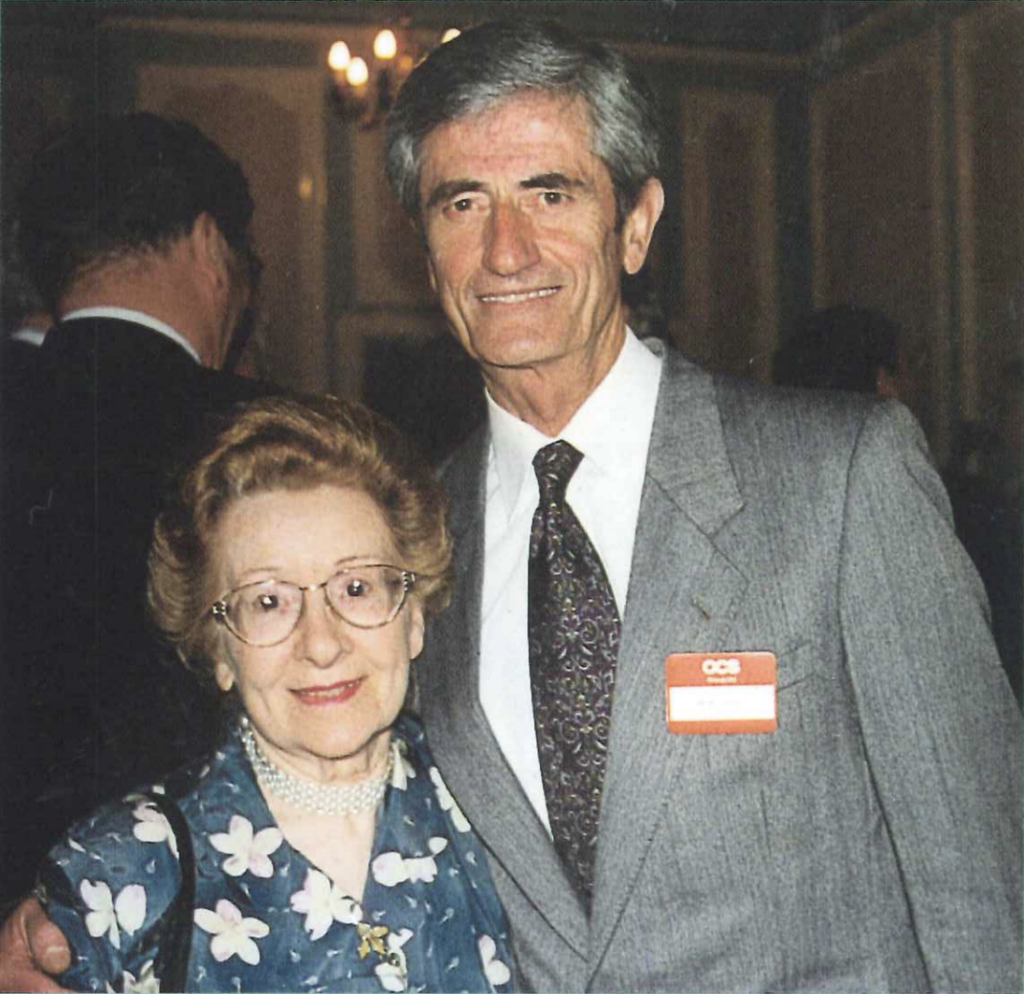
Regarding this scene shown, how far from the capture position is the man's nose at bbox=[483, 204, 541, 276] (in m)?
1.75

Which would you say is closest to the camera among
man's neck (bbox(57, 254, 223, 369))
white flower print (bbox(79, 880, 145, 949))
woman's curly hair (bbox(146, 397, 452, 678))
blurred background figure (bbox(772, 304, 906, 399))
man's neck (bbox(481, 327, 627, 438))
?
white flower print (bbox(79, 880, 145, 949))

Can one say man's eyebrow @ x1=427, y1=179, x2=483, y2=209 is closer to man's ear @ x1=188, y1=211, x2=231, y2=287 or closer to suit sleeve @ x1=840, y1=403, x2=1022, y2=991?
man's ear @ x1=188, y1=211, x2=231, y2=287

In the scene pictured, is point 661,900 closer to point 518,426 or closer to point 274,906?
point 274,906

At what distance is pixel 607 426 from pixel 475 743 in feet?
1.70

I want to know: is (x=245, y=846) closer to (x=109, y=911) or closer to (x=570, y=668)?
(x=109, y=911)

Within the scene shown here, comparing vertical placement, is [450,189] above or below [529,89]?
below

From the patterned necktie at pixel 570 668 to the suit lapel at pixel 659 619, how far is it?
0.16ft

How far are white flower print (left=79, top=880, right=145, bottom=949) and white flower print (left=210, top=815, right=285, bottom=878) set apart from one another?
0.13 meters

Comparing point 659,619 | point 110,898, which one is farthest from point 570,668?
point 110,898

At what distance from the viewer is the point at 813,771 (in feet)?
5.33

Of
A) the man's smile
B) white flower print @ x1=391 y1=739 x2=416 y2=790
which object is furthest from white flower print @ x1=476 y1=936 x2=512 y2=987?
the man's smile

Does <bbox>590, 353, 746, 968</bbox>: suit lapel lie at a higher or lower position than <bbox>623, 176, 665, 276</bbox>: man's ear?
lower

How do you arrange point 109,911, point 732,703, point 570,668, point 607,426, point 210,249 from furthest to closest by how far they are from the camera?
point 210,249, point 607,426, point 570,668, point 732,703, point 109,911

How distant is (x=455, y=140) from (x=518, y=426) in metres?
0.44
